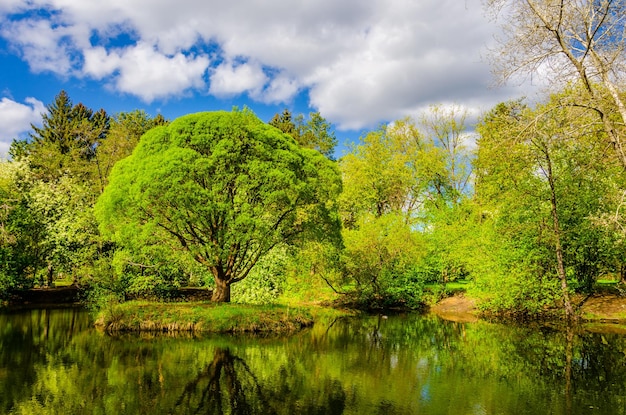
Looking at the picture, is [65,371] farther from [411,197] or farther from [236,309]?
[411,197]

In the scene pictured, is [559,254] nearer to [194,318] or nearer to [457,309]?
[457,309]

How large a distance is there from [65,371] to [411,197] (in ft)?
132

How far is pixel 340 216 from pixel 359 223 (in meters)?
6.86

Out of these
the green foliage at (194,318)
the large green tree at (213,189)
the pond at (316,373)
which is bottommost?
the pond at (316,373)

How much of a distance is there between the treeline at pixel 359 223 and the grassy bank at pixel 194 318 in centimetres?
294

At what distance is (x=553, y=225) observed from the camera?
30766 mm

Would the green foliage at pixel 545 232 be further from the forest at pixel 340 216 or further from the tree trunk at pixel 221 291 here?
the tree trunk at pixel 221 291

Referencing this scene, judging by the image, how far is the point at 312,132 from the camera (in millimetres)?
74312

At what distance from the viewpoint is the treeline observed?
2436cm

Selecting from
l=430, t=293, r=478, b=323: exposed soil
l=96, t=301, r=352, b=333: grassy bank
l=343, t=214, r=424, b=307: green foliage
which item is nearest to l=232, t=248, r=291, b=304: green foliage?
l=96, t=301, r=352, b=333: grassy bank

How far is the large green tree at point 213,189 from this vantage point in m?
24.0

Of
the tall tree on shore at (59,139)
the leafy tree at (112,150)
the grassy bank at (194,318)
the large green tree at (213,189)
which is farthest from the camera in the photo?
the tall tree on shore at (59,139)

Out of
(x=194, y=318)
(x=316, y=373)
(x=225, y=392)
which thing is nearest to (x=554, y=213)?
(x=316, y=373)

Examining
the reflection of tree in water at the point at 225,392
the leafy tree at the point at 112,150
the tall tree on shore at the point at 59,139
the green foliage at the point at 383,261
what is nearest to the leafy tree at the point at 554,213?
the green foliage at the point at 383,261
